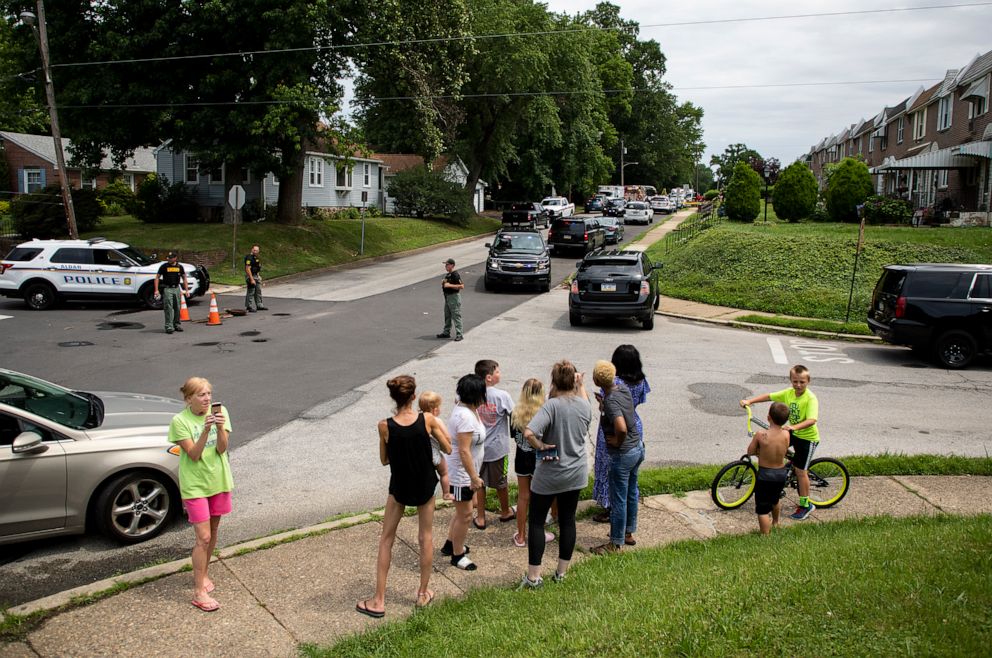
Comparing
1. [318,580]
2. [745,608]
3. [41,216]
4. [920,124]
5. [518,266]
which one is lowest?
[318,580]

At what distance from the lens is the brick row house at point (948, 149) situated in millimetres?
32281

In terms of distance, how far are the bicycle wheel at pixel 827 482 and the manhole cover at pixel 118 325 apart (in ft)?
49.7

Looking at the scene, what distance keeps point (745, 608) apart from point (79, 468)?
5209mm

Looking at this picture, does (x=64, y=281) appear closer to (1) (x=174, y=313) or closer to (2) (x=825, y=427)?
(1) (x=174, y=313)

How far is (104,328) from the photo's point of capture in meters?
17.9

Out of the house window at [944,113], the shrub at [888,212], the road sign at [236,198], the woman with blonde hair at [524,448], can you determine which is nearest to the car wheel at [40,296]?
the road sign at [236,198]

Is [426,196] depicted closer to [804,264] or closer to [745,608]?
[804,264]

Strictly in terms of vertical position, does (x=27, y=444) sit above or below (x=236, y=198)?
below

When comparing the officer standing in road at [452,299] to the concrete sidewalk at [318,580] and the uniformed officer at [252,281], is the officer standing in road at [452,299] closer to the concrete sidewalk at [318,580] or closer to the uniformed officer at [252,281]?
the uniformed officer at [252,281]

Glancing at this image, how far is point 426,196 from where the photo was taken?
4700 cm

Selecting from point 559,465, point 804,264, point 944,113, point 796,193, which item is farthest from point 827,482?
point 944,113

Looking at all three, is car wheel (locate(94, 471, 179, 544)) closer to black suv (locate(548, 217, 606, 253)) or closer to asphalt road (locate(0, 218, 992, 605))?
asphalt road (locate(0, 218, 992, 605))

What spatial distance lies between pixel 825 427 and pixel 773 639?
6888mm

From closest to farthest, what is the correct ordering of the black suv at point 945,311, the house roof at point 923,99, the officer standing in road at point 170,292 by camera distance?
the black suv at point 945,311
the officer standing in road at point 170,292
the house roof at point 923,99
